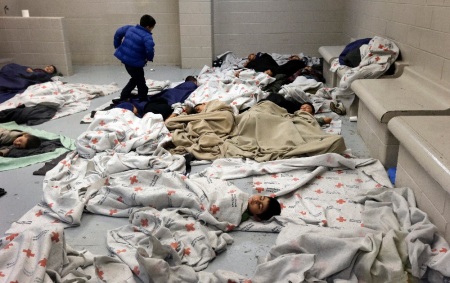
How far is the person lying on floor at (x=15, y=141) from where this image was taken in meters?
3.37

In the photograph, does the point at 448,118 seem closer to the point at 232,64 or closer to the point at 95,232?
the point at 95,232

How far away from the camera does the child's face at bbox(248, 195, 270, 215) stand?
239cm

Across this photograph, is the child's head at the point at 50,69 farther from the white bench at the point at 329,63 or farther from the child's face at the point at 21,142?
the white bench at the point at 329,63

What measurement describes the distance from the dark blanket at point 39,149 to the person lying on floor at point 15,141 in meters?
0.03

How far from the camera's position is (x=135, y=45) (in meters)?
4.45

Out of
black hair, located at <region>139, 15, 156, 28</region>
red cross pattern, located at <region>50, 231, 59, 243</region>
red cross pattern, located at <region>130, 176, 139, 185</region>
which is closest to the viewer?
red cross pattern, located at <region>50, 231, 59, 243</region>

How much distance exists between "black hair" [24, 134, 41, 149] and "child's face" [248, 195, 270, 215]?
1.99 meters

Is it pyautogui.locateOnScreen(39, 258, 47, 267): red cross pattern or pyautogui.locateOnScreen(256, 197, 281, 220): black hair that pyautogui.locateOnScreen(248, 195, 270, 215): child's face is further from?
pyautogui.locateOnScreen(39, 258, 47, 267): red cross pattern

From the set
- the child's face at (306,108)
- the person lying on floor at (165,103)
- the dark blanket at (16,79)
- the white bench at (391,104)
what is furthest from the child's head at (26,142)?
the white bench at (391,104)

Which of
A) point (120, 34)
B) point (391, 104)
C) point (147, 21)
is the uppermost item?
point (147, 21)

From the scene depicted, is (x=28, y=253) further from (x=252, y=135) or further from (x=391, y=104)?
(x=391, y=104)

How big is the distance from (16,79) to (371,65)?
13.7 ft

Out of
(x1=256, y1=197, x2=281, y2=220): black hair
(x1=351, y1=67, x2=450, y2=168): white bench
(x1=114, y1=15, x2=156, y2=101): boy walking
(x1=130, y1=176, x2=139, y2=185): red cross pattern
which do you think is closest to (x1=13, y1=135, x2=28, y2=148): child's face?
(x1=130, y1=176, x2=139, y2=185): red cross pattern

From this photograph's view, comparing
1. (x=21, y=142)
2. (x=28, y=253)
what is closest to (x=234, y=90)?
(x=21, y=142)
